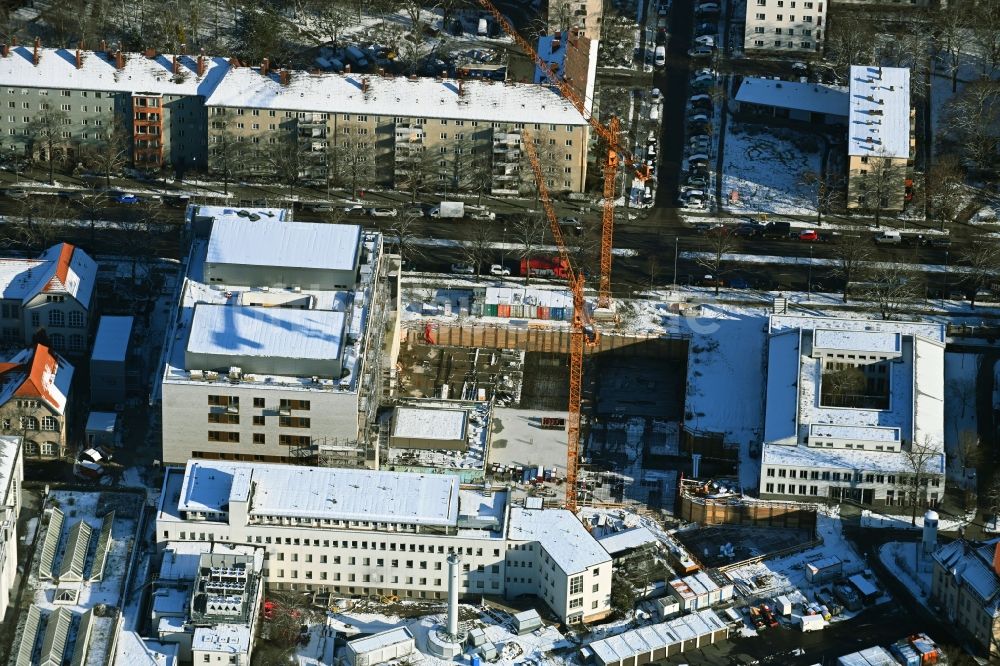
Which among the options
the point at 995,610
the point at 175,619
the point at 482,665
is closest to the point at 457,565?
the point at 482,665

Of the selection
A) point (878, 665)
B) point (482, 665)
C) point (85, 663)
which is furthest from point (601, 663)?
point (85, 663)

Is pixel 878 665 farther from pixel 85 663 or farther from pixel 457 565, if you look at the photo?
pixel 85 663

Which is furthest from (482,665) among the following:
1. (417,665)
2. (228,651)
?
(228,651)

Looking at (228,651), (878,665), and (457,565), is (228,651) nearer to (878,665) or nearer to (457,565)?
(457,565)

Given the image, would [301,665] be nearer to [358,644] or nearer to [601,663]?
[358,644]
